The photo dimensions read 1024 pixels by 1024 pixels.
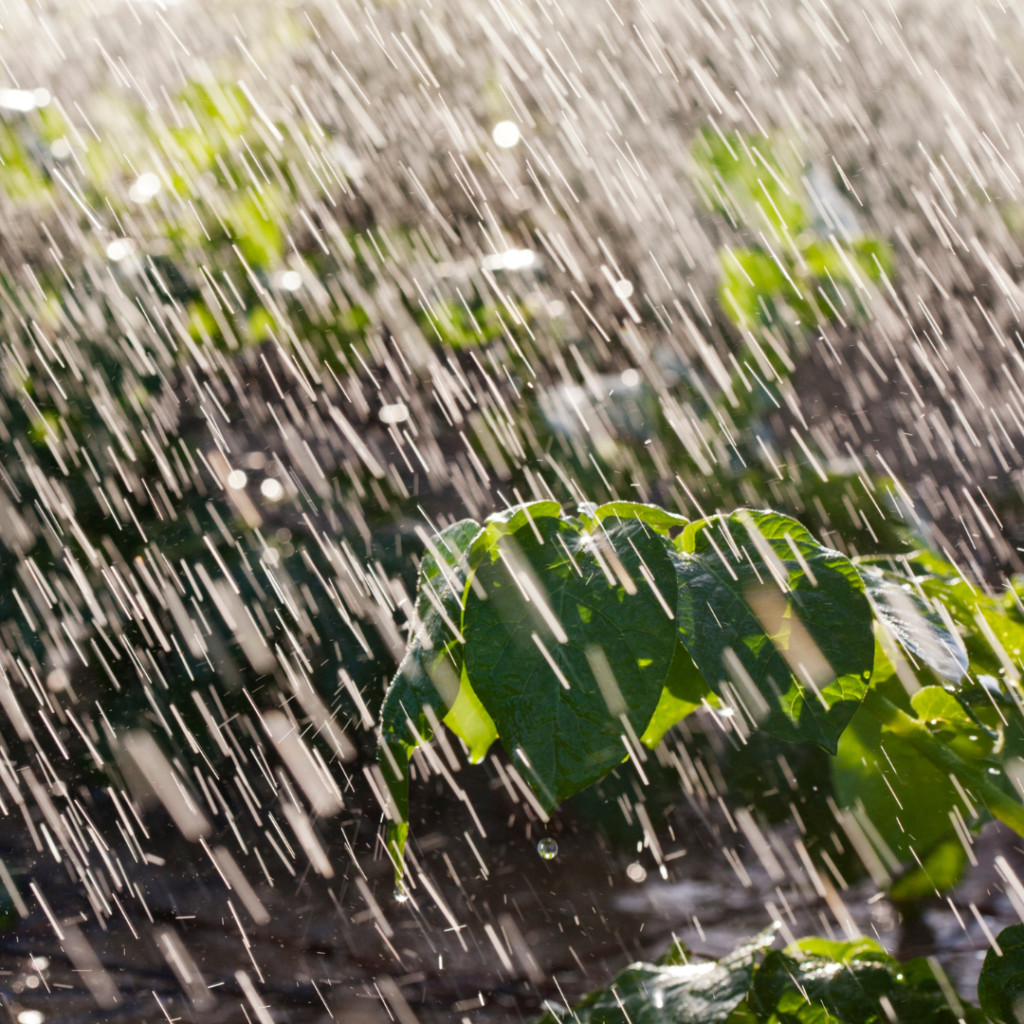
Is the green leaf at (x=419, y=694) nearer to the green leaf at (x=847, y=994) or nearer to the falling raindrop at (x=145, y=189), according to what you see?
the green leaf at (x=847, y=994)

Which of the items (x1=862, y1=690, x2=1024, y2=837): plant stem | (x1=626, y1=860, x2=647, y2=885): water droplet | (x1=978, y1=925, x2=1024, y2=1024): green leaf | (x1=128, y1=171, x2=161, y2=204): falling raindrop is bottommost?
(x1=626, y1=860, x2=647, y2=885): water droplet

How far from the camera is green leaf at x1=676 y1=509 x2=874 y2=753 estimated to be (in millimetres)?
281

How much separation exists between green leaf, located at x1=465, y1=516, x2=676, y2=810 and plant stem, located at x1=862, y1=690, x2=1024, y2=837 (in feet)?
0.48

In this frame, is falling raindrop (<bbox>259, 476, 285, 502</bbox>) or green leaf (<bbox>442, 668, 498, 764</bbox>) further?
falling raindrop (<bbox>259, 476, 285, 502</bbox>)

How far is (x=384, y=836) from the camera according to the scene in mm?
779

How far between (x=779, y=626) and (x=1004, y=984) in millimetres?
205

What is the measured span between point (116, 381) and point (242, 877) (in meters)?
0.54

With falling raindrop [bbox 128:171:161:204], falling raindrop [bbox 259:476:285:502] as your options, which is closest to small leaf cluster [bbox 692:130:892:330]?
falling raindrop [bbox 259:476:285:502]

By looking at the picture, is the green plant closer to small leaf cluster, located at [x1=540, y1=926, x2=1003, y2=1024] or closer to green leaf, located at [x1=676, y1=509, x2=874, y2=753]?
green leaf, located at [x1=676, y1=509, x2=874, y2=753]

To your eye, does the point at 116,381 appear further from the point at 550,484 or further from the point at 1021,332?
the point at 1021,332

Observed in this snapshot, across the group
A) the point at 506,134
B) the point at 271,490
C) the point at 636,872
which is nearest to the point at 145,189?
the point at 271,490

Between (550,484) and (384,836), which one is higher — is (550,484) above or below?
above

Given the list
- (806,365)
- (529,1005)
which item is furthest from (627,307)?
(529,1005)

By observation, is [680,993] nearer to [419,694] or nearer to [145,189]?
[419,694]
